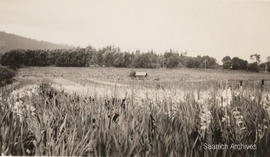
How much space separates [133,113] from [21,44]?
1.64 metres

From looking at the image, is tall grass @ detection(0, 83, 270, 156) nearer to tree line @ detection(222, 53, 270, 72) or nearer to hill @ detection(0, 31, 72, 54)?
tree line @ detection(222, 53, 270, 72)

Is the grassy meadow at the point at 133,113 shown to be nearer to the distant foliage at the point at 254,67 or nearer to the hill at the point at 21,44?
the distant foliage at the point at 254,67

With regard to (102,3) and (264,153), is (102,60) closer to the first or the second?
(102,3)

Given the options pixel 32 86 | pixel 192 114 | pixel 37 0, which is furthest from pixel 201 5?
pixel 32 86

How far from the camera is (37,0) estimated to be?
2.72 meters

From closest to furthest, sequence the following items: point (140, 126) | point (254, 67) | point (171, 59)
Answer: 1. point (140, 126)
2. point (254, 67)
3. point (171, 59)

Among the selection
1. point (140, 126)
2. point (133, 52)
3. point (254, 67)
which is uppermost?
point (133, 52)

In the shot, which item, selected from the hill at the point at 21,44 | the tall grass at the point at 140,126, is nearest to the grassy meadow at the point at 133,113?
the tall grass at the point at 140,126

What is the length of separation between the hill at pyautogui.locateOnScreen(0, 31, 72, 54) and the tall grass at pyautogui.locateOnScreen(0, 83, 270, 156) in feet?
2.17

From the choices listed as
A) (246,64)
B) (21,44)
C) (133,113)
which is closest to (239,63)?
(246,64)

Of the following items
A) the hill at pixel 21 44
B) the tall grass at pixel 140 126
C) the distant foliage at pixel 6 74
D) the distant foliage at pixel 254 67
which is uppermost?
the hill at pixel 21 44

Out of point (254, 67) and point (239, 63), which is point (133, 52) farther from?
point (254, 67)

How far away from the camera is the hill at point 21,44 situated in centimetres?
271

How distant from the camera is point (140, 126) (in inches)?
71.1
